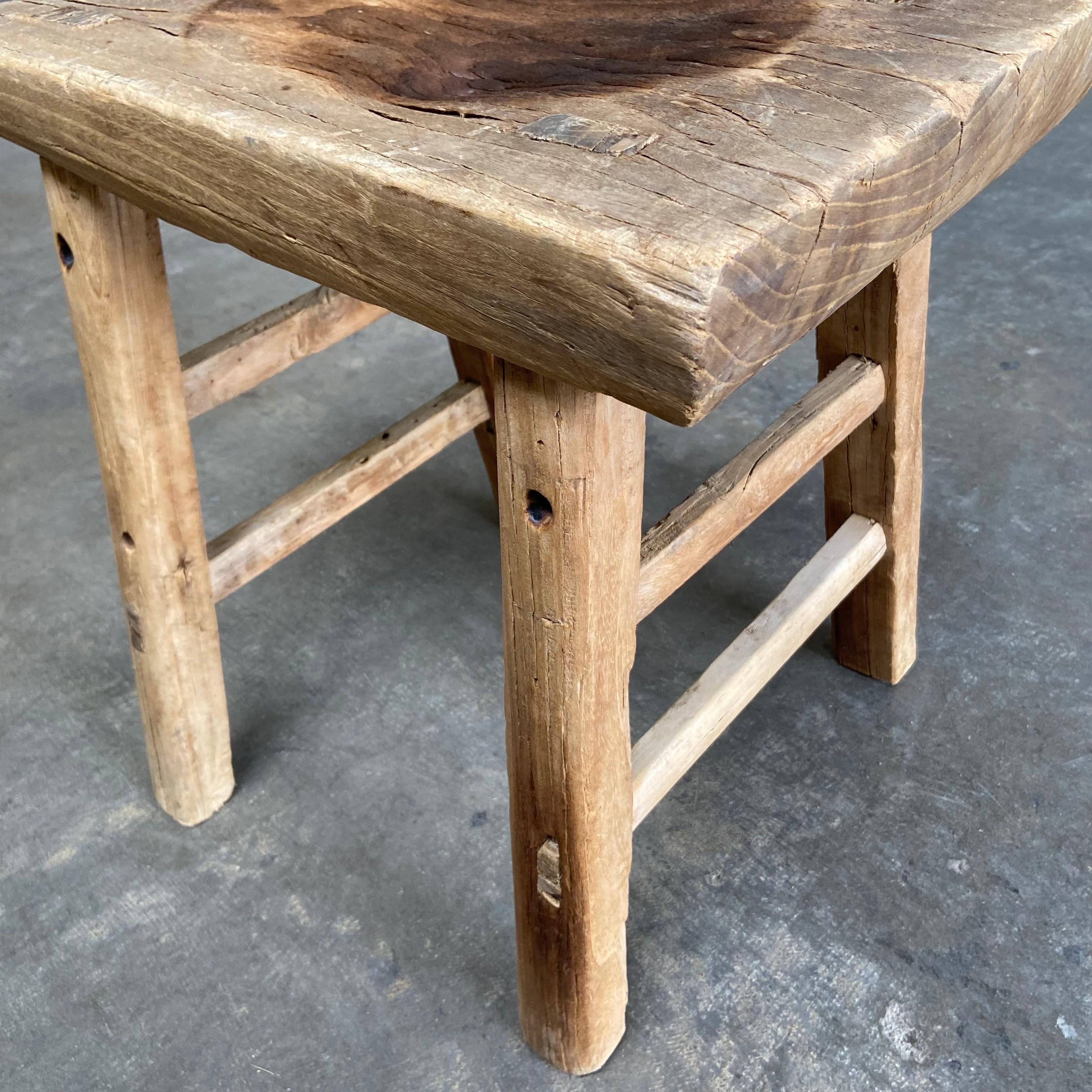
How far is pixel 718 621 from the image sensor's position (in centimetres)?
161

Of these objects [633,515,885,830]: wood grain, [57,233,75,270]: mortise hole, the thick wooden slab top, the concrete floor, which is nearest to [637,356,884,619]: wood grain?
[633,515,885,830]: wood grain

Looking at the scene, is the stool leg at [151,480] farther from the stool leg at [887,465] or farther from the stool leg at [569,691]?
the stool leg at [887,465]

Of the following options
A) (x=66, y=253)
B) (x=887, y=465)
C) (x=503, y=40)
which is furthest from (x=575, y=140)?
(x=887, y=465)

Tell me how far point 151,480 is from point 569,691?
0.52 meters

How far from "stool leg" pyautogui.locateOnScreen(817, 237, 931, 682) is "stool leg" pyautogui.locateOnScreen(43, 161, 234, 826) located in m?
0.68

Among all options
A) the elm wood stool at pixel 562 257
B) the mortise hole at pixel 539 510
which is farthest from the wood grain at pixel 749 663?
the mortise hole at pixel 539 510

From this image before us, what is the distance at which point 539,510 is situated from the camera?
82cm

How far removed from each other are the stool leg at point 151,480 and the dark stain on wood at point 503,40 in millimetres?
210

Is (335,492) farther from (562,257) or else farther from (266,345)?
(562,257)

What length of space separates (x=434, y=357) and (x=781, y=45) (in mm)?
1400

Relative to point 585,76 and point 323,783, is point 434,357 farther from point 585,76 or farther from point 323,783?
point 585,76

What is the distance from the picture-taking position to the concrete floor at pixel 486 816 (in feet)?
3.66

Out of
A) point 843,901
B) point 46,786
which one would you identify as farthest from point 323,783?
point 843,901

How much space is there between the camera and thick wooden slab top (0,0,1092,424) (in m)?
0.62
